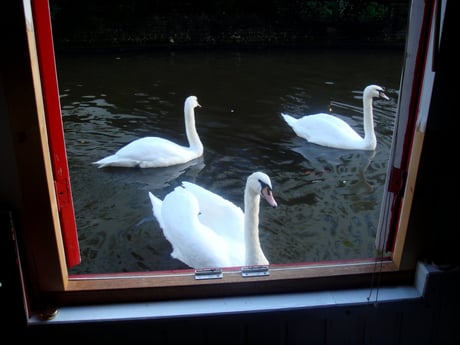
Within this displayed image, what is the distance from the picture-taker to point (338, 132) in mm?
6859

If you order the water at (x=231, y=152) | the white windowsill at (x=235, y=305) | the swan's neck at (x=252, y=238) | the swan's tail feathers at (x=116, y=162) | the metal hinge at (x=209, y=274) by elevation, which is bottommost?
the water at (x=231, y=152)

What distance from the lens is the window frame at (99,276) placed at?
1300mm

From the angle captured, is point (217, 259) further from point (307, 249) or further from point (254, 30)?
point (254, 30)

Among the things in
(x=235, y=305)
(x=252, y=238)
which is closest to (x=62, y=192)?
(x=235, y=305)

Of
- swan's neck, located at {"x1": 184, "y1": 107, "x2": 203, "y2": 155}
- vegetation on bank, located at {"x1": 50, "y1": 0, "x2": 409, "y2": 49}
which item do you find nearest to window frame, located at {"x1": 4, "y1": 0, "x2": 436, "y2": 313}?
swan's neck, located at {"x1": 184, "y1": 107, "x2": 203, "y2": 155}

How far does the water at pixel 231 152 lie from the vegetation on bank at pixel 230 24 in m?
3.04

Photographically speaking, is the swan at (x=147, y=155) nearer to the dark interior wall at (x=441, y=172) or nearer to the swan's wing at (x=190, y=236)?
the swan's wing at (x=190, y=236)

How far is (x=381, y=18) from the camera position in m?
17.0

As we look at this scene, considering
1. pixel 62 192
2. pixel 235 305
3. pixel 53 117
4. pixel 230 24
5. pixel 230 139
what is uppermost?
pixel 53 117

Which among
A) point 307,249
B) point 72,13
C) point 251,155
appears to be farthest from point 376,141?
point 72,13

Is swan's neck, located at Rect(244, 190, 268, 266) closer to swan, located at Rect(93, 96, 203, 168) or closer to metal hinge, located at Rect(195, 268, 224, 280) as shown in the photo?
metal hinge, located at Rect(195, 268, 224, 280)

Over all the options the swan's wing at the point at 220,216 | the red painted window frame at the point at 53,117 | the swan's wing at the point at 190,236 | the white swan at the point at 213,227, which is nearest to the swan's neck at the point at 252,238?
the white swan at the point at 213,227

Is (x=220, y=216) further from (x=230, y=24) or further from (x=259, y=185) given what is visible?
(x=230, y=24)

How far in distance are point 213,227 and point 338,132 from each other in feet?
10.9
